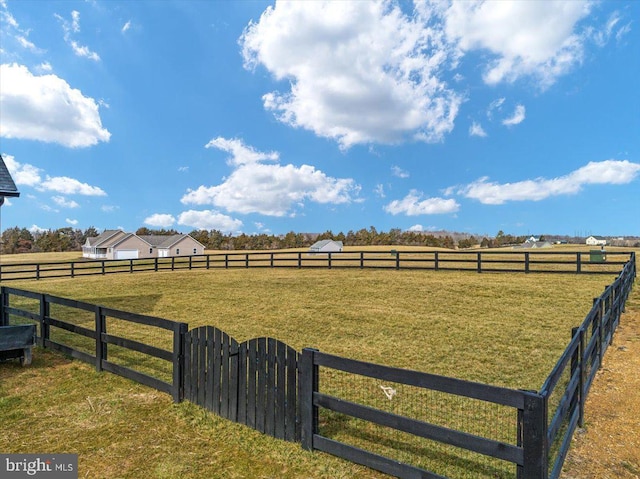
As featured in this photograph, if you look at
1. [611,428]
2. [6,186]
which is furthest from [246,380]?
[6,186]

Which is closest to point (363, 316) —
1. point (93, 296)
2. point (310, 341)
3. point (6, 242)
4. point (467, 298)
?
point (310, 341)

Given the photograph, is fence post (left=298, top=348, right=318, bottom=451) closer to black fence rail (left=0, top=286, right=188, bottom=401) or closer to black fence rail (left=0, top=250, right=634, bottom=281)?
black fence rail (left=0, top=286, right=188, bottom=401)

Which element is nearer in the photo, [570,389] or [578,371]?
[570,389]

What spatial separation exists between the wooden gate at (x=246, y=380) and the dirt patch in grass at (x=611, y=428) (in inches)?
113

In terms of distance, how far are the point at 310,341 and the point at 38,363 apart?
5.20 meters

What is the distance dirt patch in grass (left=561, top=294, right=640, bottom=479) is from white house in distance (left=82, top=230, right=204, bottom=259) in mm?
55332

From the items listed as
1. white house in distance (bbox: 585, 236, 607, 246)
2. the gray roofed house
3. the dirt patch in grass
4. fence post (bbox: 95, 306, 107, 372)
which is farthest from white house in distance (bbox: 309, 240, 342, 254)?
white house in distance (bbox: 585, 236, 607, 246)

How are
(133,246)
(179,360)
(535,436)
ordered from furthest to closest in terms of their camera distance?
1. (133,246)
2. (179,360)
3. (535,436)

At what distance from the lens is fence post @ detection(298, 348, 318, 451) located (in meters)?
3.95

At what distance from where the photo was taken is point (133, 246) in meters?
57.3

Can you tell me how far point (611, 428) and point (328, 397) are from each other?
3.75 meters

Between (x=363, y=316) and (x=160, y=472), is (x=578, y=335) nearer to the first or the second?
(x=160, y=472)

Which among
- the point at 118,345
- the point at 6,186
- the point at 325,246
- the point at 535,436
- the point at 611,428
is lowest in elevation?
the point at 611,428

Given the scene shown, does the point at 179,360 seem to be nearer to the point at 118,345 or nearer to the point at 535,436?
the point at 118,345
